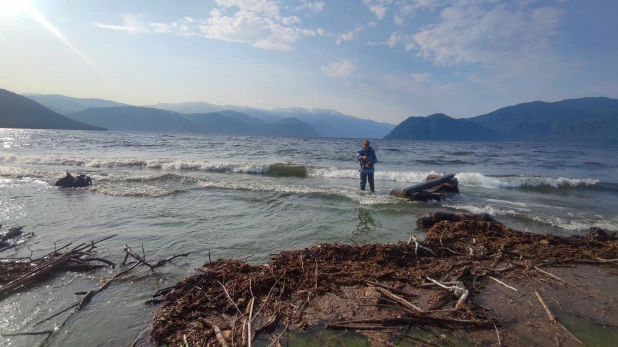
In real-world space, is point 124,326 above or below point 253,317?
below

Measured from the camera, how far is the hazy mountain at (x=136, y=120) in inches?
6506

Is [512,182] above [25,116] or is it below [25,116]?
below

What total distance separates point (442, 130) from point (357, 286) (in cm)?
18169

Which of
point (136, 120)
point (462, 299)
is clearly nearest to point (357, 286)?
point (462, 299)

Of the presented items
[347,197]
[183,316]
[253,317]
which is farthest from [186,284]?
[347,197]

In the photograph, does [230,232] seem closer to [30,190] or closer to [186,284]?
[186,284]

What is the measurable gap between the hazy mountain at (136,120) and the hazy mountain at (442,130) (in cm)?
12739

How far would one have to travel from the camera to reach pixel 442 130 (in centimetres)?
16600

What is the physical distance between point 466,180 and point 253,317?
1683cm

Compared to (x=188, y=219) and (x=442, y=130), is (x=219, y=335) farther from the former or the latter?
(x=442, y=130)

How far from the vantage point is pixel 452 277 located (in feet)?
14.0

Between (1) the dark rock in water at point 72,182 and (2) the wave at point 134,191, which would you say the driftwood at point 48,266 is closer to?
(2) the wave at point 134,191

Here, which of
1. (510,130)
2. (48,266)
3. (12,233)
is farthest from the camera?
(510,130)

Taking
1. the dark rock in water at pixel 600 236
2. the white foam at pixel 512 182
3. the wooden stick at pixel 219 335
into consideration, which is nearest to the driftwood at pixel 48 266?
the wooden stick at pixel 219 335
